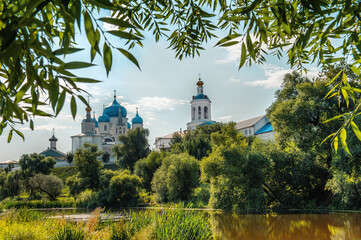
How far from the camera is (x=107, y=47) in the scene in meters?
1.27

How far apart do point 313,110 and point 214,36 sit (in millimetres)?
17421

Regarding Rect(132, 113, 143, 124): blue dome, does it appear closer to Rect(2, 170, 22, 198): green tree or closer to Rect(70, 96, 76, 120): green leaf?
Rect(2, 170, 22, 198): green tree

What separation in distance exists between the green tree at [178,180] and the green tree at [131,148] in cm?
1398

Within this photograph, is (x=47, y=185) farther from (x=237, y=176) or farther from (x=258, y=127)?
(x=258, y=127)

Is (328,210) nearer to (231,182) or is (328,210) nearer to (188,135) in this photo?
(231,182)

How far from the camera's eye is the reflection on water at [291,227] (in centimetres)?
1105

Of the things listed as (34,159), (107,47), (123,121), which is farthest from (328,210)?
(123,121)

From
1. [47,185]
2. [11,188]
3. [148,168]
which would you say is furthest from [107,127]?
[47,185]

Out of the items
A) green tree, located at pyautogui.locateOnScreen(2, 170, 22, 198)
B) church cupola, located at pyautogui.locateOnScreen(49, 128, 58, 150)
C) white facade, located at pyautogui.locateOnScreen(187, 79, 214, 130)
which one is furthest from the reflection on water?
church cupola, located at pyautogui.locateOnScreen(49, 128, 58, 150)

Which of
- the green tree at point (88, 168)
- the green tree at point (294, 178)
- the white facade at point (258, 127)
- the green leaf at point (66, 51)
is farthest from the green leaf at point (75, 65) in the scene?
the white facade at point (258, 127)

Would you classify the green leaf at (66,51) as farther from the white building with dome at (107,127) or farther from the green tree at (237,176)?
the white building with dome at (107,127)

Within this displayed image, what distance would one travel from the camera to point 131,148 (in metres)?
39.3

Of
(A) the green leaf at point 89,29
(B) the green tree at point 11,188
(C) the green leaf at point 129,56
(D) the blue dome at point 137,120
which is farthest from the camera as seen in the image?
(D) the blue dome at point 137,120

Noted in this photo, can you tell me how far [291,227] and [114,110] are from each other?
64342 millimetres
